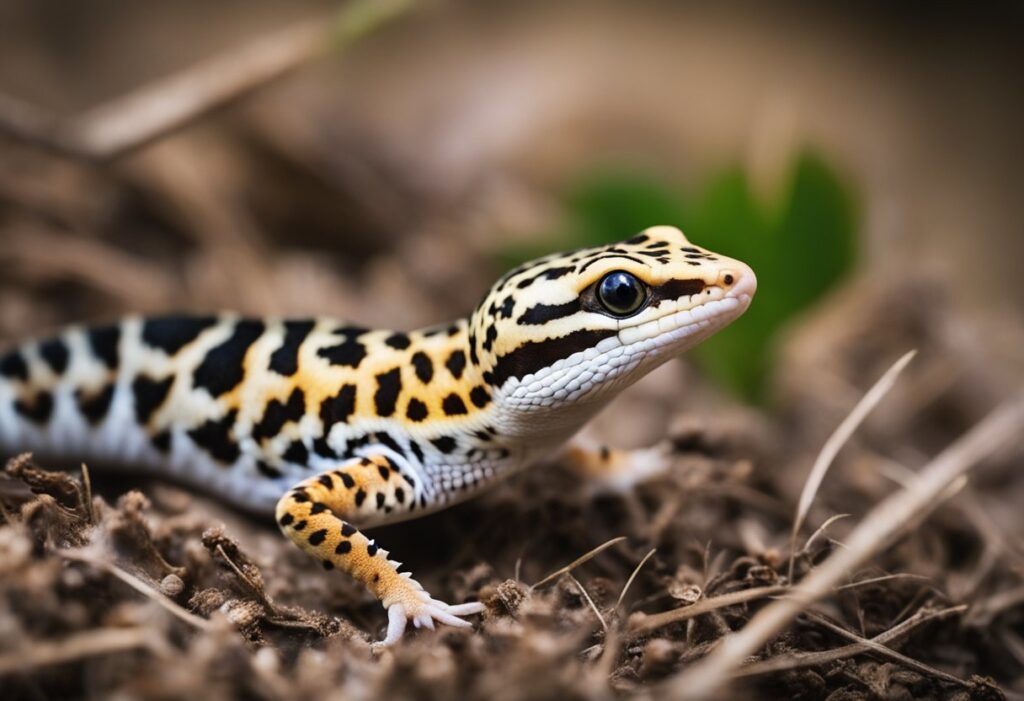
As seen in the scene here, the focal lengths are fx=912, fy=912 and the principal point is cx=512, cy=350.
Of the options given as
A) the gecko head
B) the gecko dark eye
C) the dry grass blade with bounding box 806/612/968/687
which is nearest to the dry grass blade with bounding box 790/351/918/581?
the dry grass blade with bounding box 806/612/968/687

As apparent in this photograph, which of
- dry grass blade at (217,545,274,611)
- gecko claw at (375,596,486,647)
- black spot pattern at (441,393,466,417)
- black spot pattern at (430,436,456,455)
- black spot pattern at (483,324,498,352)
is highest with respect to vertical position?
black spot pattern at (483,324,498,352)

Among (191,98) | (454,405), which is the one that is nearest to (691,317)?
(454,405)

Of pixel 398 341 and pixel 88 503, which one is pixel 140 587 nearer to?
pixel 88 503

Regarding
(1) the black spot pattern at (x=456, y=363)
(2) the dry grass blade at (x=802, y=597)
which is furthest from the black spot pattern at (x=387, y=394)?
(2) the dry grass blade at (x=802, y=597)

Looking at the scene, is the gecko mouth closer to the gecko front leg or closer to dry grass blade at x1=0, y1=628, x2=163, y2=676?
the gecko front leg

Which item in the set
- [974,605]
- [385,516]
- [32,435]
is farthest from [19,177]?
[974,605]
